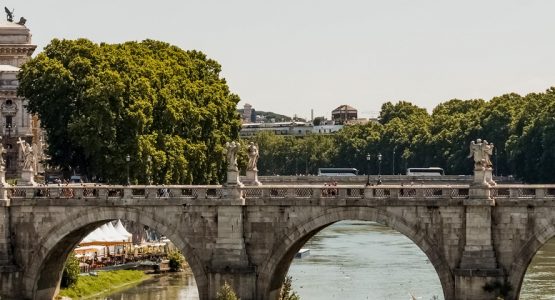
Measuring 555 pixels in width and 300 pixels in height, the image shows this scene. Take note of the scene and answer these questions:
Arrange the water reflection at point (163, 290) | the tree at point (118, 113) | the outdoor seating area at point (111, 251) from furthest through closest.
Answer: the tree at point (118, 113) → the outdoor seating area at point (111, 251) → the water reflection at point (163, 290)

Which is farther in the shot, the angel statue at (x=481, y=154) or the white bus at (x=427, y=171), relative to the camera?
the white bus at (x=427, y=171)

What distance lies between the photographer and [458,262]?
70812mm

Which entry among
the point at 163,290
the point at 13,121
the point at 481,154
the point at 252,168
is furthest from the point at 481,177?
the point at 13,121

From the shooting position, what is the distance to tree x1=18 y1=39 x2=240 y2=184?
100125 millimetres

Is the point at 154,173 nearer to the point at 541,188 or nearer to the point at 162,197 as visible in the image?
the point at 162,197

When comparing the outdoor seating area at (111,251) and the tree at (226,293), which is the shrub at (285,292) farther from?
the outdoor seating area at (111,251)

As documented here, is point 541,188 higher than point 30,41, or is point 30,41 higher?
point 30,41

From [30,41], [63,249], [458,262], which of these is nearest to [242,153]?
[30,41]

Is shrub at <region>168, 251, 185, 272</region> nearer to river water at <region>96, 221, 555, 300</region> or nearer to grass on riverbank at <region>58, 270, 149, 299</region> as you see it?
river water at <region>96, 221, 555, 300</region>

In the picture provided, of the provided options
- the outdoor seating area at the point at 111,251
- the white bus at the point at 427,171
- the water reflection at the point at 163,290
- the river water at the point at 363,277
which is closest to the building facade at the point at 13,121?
the river water at the point at 363,277

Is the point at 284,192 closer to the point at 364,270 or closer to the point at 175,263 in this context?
the point at 364,270

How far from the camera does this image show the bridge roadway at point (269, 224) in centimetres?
7000

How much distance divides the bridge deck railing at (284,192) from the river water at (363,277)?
22.2 ft

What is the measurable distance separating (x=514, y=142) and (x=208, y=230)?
86.5 metres
